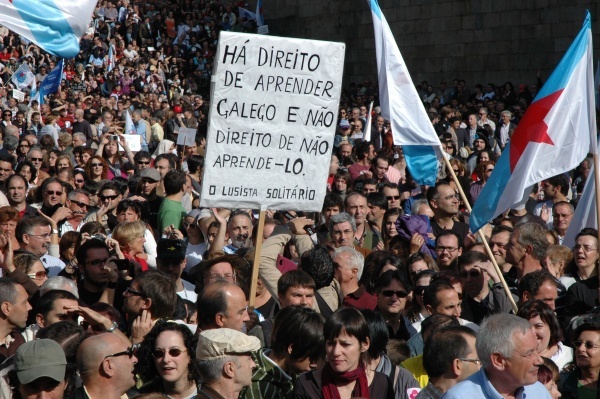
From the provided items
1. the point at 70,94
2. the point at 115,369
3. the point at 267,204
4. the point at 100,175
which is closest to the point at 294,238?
the point at 267,204

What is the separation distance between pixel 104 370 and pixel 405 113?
15.5 ft

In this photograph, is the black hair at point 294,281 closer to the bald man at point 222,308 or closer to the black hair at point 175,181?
the bald man at point 222,308

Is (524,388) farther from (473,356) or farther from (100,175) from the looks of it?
(100,175)

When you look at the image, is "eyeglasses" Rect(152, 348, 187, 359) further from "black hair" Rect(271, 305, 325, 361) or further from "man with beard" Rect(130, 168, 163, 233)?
"man with beard" Rect(130, 168, 163, 233)

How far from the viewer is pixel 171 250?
7.39m

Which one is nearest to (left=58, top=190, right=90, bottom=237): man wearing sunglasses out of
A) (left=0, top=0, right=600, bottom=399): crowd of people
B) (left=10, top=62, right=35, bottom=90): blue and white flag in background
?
(left=0, top=0, right=600, bottom=399): crowd of people

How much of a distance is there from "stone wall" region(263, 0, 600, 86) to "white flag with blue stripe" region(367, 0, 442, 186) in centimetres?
1669

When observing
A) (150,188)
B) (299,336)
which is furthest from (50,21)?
(299,336)

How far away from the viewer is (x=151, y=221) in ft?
33.6

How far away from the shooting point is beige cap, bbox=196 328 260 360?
4.79 metres

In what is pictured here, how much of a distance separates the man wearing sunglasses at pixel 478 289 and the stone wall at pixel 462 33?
1851 cm

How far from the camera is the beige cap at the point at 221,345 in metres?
4.79

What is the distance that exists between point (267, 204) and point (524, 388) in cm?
271

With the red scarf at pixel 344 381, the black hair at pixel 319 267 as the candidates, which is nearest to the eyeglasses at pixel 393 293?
the black hair at pixel 319 267
